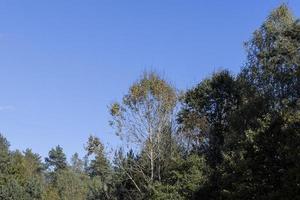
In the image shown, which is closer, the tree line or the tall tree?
the tree line

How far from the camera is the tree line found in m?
26.1

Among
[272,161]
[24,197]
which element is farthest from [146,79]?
[24,197]

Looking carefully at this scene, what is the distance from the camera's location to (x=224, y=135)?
126 ft

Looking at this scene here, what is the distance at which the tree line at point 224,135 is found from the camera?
26.1m

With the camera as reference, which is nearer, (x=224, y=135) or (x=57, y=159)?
(x=224, y=135)

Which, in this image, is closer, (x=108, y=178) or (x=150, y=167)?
(x=150, y=167)

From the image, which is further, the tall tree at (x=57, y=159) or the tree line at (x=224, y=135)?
the tall tree at (x=57, y=159)

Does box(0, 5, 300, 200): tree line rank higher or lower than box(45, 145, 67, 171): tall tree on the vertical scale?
lower

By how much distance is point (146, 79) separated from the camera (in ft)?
136

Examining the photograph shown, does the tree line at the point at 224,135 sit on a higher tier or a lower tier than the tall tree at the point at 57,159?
lower

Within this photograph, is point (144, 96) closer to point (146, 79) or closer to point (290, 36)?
point (146, 79)

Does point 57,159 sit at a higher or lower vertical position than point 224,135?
higher

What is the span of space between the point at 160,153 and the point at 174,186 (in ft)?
20.2

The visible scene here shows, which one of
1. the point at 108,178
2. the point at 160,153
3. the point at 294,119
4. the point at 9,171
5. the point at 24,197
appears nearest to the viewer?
the point at 294,119
